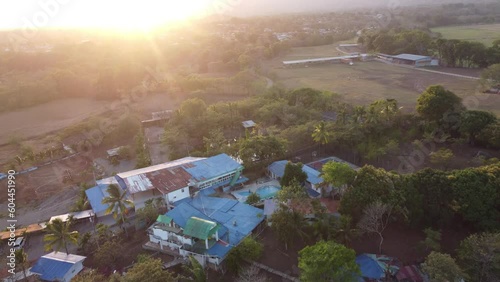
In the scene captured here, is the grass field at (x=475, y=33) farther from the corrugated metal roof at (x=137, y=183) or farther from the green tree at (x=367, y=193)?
the corrugated metal roof at (x=137, y=183)

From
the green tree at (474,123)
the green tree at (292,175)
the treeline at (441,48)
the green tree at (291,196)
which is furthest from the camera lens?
the treeline at (441,48)

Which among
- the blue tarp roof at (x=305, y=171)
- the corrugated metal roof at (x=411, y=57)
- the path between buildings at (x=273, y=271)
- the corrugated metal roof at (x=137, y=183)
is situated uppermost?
the corrugated metal roof at (x=137, y=183)

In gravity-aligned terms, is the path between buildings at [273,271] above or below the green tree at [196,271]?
below

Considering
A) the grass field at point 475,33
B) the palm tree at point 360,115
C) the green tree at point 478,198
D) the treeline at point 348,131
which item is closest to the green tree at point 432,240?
the green tree at point 478,198

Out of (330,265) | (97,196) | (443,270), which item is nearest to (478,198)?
(443,270)

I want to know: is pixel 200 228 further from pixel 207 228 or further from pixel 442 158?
pixel 442 158

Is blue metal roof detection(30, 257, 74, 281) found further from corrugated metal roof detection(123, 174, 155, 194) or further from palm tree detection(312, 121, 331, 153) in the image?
palm tree detection(312, 121, 331, 153)

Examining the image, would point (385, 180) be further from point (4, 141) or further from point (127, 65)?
point (127, 65)
